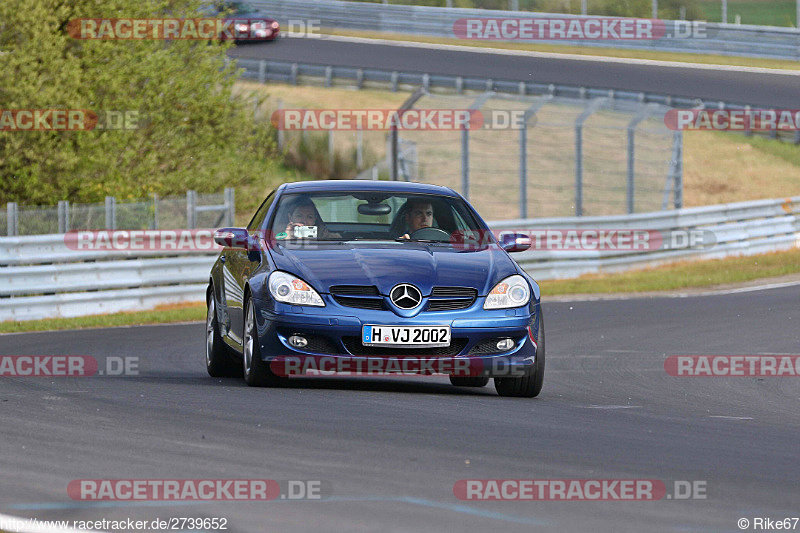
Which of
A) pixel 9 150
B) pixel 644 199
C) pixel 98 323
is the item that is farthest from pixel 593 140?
pixel 98 323

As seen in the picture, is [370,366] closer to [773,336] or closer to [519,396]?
[519,396]

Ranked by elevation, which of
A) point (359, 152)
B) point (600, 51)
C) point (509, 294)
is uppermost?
point (509, 294)

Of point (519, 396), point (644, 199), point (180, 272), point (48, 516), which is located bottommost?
point (644, 199)

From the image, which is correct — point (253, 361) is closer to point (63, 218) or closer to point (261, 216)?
point (261, 216)

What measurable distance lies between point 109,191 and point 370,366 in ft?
53.9

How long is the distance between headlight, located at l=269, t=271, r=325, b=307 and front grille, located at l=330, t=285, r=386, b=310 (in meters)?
0.11

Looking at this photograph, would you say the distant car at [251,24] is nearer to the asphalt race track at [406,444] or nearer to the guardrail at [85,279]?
the guardrail at [85,279]

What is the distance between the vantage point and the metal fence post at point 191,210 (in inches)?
827

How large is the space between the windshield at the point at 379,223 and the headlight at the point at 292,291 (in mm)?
946

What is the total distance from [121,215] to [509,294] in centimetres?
1199

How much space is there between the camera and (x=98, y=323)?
57.9 feet

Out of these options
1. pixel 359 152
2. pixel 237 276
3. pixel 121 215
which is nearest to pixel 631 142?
pixel 121 215

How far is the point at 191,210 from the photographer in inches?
827

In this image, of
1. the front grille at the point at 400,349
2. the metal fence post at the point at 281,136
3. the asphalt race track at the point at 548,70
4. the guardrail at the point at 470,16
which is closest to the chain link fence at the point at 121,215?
the front grille at the point at 400,349
